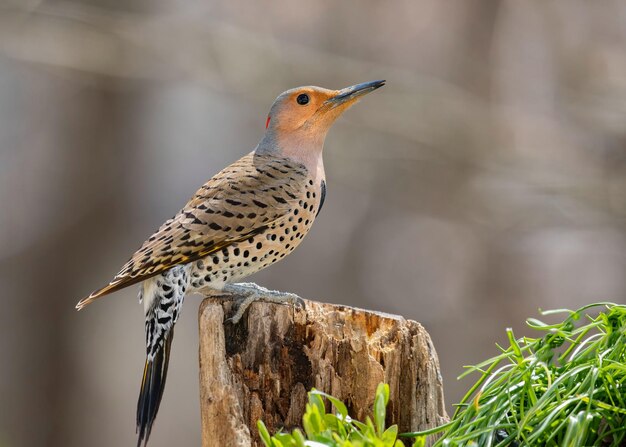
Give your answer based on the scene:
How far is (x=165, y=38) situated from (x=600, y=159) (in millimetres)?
4102

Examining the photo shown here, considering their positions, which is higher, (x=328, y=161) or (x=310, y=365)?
(x=328, y=161)

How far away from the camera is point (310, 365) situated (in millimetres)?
2822

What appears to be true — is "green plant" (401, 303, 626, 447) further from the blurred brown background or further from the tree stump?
the blurred brown background

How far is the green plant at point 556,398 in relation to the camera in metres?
2.02

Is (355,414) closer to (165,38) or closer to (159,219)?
(159,219)

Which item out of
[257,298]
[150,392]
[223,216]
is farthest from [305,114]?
[150,392]

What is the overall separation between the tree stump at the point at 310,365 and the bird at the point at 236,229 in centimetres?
31

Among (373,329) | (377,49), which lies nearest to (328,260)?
(377,49)

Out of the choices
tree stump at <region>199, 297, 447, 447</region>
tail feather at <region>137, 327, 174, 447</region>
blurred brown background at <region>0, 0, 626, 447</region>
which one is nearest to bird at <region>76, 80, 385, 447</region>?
tail feather at <region>137, 327, 174, 447</region>

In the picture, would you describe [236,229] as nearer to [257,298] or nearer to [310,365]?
[257,298]

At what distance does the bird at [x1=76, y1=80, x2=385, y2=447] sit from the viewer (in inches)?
133

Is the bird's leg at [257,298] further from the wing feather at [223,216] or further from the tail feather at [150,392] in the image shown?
the tail feather at [150,392]

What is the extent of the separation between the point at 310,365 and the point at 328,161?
248 inches

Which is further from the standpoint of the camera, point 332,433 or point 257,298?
point 257,298
